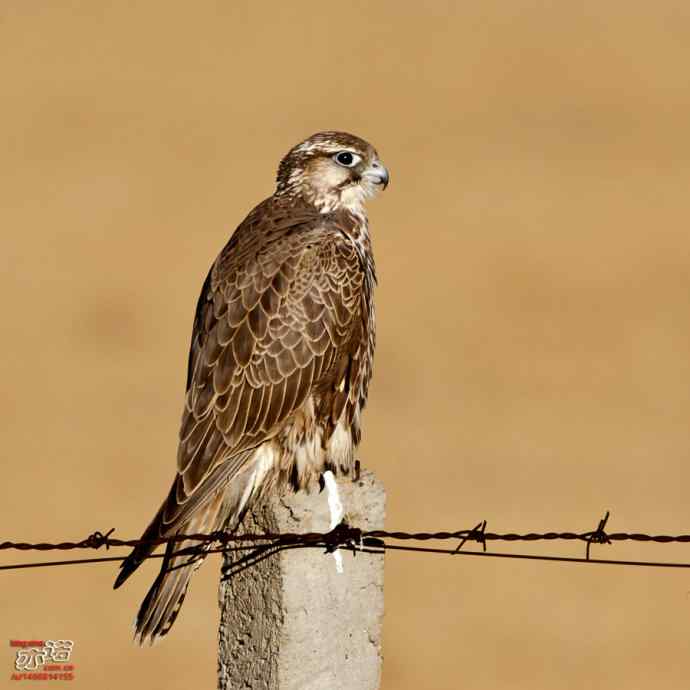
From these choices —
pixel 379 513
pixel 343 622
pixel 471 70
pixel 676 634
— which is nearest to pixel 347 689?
pixel 343 622

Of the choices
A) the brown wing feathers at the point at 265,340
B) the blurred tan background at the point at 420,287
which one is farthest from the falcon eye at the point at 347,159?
the blurred tan background at the point at 420,287

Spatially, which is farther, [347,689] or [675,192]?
[675,192]

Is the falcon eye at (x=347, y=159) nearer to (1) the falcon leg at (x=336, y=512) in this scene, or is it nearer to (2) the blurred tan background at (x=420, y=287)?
(1) the falcon leg at (x=336, y=512)

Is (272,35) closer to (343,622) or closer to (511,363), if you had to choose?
(511,363)

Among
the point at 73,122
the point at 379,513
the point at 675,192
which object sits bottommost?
the point at 379,513

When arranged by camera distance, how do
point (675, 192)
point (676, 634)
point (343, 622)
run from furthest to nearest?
point (675, 192) → point (676, 634) → point (343, 622)

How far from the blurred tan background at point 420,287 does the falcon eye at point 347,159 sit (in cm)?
391

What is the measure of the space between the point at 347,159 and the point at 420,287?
29.3 feet

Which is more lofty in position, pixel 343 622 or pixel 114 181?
pixel 114 181

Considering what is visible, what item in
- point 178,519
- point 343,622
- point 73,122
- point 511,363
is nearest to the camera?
point 343,622

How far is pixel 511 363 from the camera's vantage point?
14898 mm

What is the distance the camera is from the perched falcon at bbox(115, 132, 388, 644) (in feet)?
20.4

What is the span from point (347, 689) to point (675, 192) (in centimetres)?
1434

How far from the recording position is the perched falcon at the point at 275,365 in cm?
621
